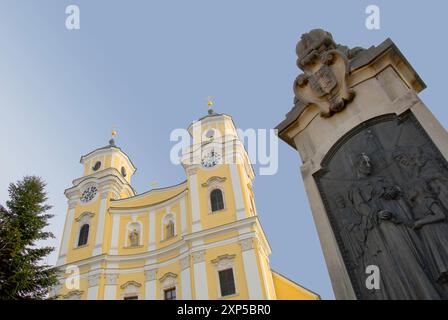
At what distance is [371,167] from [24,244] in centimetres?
1355

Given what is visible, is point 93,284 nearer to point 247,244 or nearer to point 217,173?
point 247,244

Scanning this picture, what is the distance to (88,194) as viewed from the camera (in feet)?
103

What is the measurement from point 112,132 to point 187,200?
60.1 ft

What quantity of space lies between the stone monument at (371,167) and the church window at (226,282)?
1826cm

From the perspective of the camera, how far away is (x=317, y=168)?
4727 mm

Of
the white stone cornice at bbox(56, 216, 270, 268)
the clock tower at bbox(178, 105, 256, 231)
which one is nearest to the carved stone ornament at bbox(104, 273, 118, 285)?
the white stone cornice at bbox(56, 216, 270, 268)

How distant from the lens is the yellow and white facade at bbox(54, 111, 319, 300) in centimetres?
2317

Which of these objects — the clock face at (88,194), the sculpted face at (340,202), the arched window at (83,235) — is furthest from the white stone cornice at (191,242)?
the sculpted face at (340,202)

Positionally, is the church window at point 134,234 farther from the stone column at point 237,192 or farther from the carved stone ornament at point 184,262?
the stone column at point 237,192

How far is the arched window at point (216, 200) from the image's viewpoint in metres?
26.5

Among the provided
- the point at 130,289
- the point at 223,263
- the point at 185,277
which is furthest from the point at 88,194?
the point at 223,263

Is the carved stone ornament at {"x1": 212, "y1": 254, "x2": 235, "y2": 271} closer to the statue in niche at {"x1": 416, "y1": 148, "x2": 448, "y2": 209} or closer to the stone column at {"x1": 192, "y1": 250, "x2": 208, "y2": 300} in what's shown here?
the stone column at {"x1": 192, "y1": 250, "x2": 208, "y2": 300}
